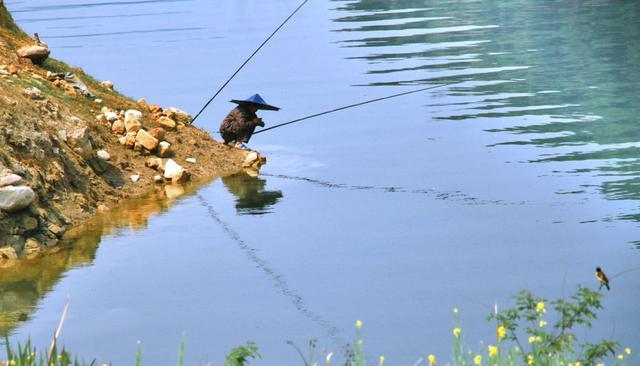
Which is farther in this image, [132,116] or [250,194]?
[132,116]

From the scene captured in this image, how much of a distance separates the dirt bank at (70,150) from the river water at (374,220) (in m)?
0.47

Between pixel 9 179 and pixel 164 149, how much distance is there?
152 inches

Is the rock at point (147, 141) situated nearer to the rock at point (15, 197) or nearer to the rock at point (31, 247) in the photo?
the rock at point (15, 197)

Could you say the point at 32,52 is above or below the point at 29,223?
above

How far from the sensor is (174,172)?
17781mm

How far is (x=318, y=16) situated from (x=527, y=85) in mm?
18805

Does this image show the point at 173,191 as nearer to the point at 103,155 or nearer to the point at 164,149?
the point at 103,155

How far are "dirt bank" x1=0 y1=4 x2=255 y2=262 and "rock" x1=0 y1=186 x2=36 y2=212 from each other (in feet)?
0.03

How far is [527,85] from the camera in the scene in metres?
25.3

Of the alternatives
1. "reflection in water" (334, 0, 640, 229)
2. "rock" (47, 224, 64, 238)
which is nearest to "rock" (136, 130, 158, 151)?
"rock" (47, 224, 64, 238)

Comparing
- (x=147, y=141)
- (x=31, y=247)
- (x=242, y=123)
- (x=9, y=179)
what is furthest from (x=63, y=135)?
(x=242, y=123)

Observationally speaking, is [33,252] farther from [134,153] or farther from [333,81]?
[333,81]

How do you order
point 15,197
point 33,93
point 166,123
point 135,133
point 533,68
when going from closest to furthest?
1. point 15,197
2. point 33,93
3. point 135,133
4. point 166,123
5. point 533,68

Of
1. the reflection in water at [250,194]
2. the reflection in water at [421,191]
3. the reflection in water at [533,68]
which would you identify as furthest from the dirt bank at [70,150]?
the reflection in water at [533,68]
